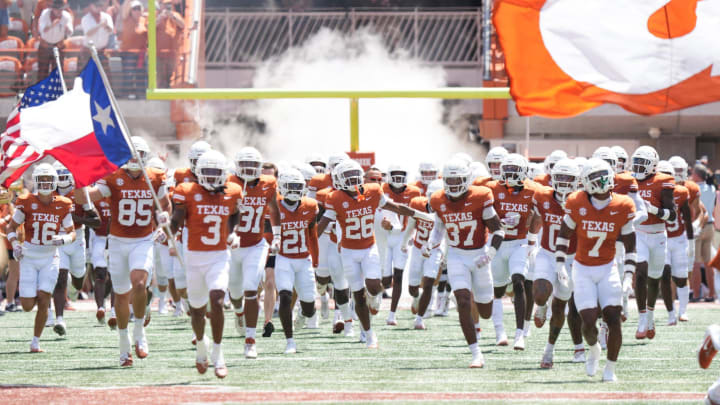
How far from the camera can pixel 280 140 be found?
24312 millimetres

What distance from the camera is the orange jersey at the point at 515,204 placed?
12.1m

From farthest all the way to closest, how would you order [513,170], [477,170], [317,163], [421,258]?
[317,163] < [421,258] < [477,170] < [513,170]

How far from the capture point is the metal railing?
23.6 m

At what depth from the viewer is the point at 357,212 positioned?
12.1m

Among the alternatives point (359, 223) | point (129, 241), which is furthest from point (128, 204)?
point (359, 223)

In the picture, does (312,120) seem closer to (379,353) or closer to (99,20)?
(99,20)

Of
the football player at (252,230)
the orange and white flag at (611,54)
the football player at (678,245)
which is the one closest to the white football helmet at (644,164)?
the football player at (678,245)

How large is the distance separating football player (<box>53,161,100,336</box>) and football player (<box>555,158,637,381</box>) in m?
4.97

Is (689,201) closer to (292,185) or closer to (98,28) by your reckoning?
(292,185)

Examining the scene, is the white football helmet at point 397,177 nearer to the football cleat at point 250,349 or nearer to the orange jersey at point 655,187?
the orange jersey at point 655,187

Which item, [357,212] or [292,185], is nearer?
[292,185]

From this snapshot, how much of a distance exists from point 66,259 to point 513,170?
491 centimetres

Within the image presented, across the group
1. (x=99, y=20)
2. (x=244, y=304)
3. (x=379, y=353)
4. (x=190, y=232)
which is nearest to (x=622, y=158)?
(x=379, y=353)

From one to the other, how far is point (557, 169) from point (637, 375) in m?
2.00
